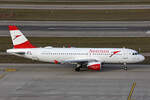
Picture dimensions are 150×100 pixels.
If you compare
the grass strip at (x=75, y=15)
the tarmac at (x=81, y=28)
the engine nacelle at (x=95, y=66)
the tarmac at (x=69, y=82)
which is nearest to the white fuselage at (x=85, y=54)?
the tarmac at (x=69, y=82)

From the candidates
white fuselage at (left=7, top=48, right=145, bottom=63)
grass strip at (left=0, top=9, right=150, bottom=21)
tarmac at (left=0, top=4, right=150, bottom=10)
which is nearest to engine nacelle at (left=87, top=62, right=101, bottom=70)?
white fuselage at (left=7, top=48, right=145, bottom=63)

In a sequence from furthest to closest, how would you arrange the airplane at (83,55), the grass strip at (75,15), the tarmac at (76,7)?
the tarmac at (76,7), the grass strip at (75,15), the airplane at (83,55)

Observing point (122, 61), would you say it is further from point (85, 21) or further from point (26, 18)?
point (26, 18)

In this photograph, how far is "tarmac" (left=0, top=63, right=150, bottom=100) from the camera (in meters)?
32.9

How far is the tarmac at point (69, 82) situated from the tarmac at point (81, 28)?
20.9 metres

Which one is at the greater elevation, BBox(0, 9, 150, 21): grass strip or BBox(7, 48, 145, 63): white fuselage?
BBox(0, 9, 150, 21): grass strip

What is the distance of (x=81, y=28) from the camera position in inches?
2832

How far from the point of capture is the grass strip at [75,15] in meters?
81.7

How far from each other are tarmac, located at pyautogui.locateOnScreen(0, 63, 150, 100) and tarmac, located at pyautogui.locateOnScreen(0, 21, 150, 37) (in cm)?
2088

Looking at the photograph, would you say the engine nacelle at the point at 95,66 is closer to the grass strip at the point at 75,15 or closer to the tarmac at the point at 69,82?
the tarmac at the point at 69,82

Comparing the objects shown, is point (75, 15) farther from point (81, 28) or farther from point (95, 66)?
point (95, 66)

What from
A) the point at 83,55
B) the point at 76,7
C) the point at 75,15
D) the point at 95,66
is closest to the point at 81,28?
the point at 75,15

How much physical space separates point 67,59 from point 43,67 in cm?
396

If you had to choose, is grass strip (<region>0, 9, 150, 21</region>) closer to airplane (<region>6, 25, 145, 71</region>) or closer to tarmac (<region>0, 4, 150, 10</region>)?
tarmac (<region>0, 4, 150, 10</region>)
